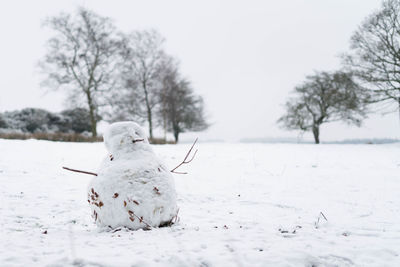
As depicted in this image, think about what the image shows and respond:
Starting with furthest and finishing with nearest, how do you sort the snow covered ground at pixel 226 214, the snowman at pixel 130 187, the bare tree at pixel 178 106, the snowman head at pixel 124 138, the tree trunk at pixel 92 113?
1. the bare tree at pixel 178 106
2. the tree trunk at pixel 92 113
3. the snowman head at pixel 124 138
4. the snowman at pixel 130 187
5. the snow covered ground at pixel 226 214

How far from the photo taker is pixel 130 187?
3.69 meters

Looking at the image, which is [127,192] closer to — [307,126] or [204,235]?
[204,235]

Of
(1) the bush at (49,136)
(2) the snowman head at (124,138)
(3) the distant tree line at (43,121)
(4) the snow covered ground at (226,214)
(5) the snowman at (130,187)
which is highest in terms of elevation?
(3) the distant tree line at (43,121)

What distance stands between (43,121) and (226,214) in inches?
880

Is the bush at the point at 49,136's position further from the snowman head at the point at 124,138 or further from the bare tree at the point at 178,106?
the snowman head at the point at 124,138

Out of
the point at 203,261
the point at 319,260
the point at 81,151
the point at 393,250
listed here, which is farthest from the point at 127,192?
the point at 81,151

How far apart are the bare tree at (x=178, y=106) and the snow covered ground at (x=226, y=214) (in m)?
13.4

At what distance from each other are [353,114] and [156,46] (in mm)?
18510

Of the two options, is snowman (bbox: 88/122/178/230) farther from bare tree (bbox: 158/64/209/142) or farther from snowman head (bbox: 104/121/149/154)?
bare tree (bbox: 158/64/209/142)

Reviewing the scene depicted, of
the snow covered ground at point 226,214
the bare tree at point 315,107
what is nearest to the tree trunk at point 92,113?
the snow covered ground at point 226,214

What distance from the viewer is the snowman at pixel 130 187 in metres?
3.69

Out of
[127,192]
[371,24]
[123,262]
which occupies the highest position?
[371,24]

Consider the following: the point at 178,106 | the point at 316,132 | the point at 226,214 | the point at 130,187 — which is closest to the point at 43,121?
the point at 178,106

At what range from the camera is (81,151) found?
40.3ft
